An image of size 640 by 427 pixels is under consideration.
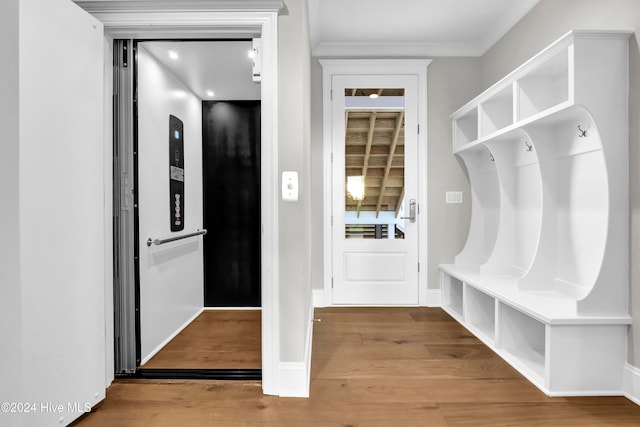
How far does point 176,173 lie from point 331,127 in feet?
5.10

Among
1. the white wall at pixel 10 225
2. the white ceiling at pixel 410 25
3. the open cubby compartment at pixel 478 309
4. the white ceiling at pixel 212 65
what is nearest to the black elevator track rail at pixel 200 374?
the white wall at pixel 10 225

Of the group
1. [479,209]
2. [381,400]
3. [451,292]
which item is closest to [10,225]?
[381,400]

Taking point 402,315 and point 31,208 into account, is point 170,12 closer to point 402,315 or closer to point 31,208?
point 31,208

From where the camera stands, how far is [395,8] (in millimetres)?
3045

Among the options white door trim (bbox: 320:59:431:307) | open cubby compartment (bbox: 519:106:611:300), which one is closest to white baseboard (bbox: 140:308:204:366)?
white door trim (bbox: 320:59:431:307)

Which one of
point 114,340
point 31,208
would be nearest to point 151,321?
point 114,340

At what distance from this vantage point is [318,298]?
378 cm

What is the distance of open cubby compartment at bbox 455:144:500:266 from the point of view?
348 centimetres

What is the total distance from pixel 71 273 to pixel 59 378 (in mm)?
459

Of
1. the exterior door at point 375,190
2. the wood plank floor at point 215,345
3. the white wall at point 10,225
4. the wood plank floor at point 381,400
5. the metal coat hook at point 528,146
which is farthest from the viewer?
the exterior door at point 375,190

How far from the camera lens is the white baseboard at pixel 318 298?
3.76 metres

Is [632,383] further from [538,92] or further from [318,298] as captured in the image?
[318,298]

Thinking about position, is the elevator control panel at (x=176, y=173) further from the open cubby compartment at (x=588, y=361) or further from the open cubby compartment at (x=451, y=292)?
the open cubby compartment at (x=588, y=361)

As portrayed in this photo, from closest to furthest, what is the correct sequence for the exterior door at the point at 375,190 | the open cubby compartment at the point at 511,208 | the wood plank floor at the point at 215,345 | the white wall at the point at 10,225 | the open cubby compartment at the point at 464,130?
the white wall at the point at 10,225 → the wood plank floor at the point at 215,345 → the open cubby compartment at the point at 511,208 → the open cubby compartment at the point at 464,130 → the exterior door at the point at 375,190
